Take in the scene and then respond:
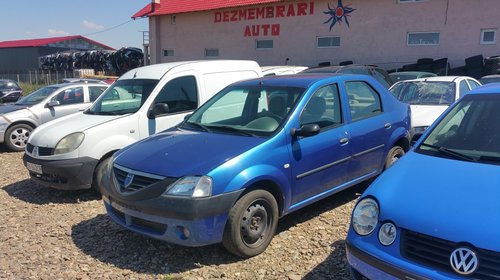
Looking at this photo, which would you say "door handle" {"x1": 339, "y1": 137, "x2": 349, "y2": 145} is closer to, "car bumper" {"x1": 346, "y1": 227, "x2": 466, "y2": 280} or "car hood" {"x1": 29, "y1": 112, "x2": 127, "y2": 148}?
"car bumper" {"x1": 346, "y1": 227, "x2": 466, "y2": 280}

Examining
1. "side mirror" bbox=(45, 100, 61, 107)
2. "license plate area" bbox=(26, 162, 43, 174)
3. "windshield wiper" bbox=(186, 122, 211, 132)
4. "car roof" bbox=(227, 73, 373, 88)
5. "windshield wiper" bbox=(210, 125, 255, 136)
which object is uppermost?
"car roof" bbox=(227, 73, 373, 88)

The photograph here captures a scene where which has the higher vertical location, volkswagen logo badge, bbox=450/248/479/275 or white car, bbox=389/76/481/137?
white car, bbox=389/76/481/137

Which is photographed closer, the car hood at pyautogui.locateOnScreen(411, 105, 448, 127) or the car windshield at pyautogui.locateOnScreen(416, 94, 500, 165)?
the car windshield at pyautogui.locateOnScreen(416, 94, 500, 165)

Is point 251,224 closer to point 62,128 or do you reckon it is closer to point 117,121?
point 117,121

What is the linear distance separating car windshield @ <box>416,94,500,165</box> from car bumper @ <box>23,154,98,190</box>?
4123 millimetres

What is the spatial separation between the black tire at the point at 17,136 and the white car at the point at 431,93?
819cm

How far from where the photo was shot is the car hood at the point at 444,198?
7.84 feet

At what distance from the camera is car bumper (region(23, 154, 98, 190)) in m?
5.50

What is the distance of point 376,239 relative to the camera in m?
2.71

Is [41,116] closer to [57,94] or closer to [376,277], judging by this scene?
[57,94]

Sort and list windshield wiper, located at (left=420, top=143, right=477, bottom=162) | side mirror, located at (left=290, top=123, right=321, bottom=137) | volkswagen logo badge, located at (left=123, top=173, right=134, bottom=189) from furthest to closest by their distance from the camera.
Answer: side mirror, located at (left=290, top=123, right=321, bottom=137) < volkswagen logo badge, located at (left=123, top=173, right=134, bottom=189) < windshield wiper, located at (left=420, top=143, right=477, bottom=162)

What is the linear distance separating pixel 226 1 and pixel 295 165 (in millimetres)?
22626

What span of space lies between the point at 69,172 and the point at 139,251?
1.98 meters

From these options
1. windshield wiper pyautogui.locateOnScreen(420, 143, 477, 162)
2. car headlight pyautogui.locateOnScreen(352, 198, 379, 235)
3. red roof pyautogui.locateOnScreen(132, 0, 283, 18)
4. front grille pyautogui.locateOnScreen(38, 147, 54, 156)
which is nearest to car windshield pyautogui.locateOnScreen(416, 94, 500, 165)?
windshield wiper pyautogui.locateOnScreen(420, 143, 477, 162)
